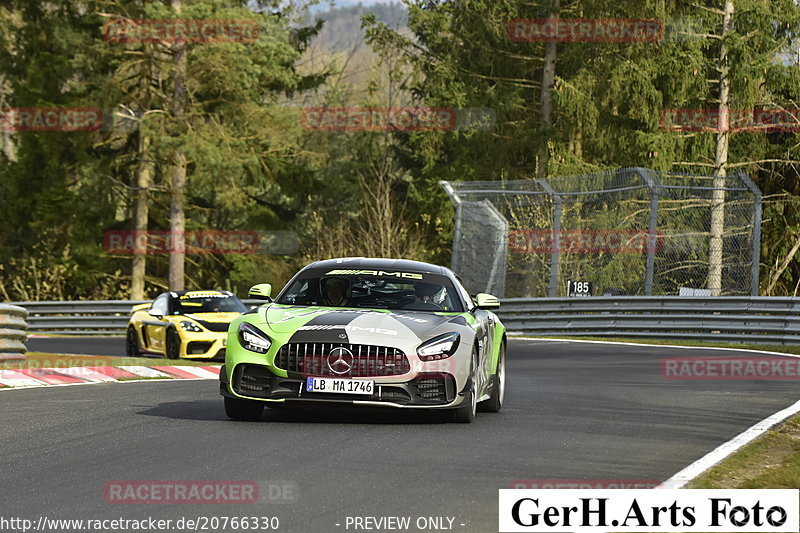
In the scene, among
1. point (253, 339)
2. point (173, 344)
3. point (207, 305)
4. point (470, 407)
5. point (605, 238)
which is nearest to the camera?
point (253, 339)

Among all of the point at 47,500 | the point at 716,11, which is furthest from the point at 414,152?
the point at 47,500

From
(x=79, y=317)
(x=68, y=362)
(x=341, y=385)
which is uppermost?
(x=79, y=317)

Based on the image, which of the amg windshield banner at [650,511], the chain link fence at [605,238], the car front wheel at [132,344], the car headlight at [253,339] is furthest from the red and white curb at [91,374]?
the chain link fence at [605,238]

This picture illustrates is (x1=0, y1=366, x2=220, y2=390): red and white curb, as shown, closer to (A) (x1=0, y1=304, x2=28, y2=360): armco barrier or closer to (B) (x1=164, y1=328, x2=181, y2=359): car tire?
(A) (x1=0, y1=304, x2=28, y2=360): armco barrier

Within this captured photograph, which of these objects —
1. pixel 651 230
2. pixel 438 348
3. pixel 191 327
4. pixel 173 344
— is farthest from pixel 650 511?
pixel 651 230

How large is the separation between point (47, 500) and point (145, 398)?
6.01 m

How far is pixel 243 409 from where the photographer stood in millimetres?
10945

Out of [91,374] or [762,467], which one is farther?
[91,374]

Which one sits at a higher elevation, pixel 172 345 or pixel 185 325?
pixel 185 325

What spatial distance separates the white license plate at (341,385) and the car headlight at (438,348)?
47cm

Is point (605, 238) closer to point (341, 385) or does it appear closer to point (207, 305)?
point (207, 305)

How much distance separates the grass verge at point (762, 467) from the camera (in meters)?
7.79

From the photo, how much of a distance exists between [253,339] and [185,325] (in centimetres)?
1143

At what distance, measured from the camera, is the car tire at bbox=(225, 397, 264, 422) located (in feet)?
35.8
